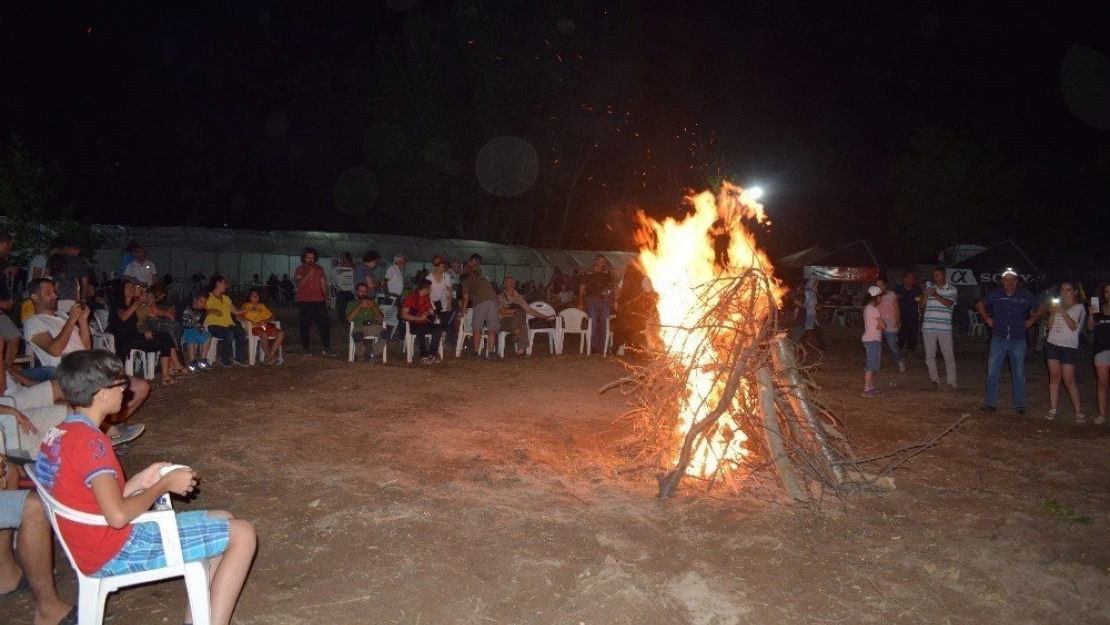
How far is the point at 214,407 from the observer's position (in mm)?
8156

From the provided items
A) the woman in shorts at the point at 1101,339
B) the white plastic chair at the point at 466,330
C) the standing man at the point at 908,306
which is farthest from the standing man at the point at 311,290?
the woman in shorts at the point at 1101,339

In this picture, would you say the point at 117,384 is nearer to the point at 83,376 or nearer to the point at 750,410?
the point at 83,376

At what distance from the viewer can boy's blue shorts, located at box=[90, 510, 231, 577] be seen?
3.11m

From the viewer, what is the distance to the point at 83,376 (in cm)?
316

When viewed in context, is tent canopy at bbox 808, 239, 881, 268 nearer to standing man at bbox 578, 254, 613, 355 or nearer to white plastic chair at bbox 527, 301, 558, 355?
standing man at bbox 578, 254, 613, 355

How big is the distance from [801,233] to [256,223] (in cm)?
3629

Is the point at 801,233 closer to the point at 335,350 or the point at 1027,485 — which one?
the point at 335,350

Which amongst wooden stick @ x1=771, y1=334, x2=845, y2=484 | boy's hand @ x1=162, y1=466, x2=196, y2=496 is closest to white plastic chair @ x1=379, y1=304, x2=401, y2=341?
wooden stick @ x1=771, y1=334, x2=845, y2=484

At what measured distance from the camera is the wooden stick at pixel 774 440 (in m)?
5.45

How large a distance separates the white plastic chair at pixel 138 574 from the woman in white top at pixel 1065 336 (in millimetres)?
9293

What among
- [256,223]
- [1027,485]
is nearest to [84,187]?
[256,223]

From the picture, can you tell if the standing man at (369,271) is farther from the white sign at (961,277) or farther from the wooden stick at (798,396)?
the white sign at (961,277)

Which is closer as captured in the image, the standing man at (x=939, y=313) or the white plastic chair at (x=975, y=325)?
the standing man at (x=939, y=313)

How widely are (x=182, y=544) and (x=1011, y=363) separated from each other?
31.7 ft
